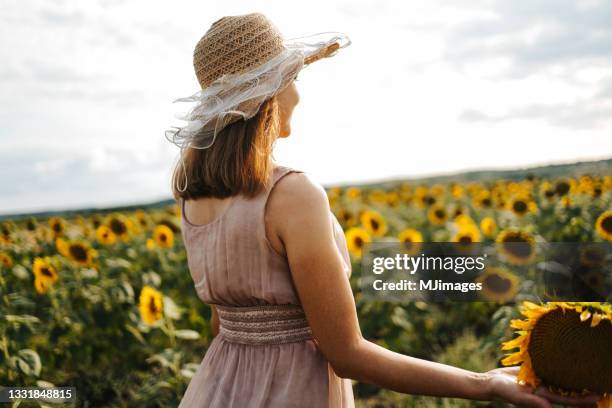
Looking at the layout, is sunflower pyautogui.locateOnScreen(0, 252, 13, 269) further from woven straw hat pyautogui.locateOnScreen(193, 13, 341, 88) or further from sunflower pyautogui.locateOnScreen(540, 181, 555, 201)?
sunflower pyautogui.locateOnScreen(540, 181, 555, 201)

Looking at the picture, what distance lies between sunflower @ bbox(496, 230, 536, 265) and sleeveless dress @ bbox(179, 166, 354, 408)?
116 inches

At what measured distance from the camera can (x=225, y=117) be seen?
4.92ft

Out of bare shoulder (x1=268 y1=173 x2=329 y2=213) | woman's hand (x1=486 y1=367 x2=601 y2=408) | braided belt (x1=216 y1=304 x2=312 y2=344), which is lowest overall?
woman's hand (x1=486 y1=367 x2=601 y2=408)

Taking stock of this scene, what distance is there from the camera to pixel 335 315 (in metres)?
1.35

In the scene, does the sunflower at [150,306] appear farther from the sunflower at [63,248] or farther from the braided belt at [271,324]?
the braided belt at [271,324]

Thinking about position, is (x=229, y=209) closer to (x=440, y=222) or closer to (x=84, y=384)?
(x=84, y=384)

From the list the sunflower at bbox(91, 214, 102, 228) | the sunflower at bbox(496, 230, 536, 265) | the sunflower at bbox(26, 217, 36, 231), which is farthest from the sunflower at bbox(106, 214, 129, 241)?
the sunflower at bbox(496, 230, 536, 265)

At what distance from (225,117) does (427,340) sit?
3.58 metres

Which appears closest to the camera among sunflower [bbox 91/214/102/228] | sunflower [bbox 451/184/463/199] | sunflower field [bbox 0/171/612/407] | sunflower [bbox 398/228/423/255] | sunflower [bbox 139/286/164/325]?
sunflower field [bbox 0/171/612/407]

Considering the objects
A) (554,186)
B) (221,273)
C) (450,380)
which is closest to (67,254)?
(221,273)

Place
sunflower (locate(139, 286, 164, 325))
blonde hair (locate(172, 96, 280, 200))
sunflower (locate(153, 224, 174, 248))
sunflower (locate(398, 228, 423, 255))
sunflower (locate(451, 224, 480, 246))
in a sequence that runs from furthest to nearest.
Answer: sunflower (locate(153, 224, 174, 248)) → sunflower (locate(398, 228, 423, 255)) → sunflower (locate(451, 224, 480, 246)) → sunflower (locate(139, 286, 164, 325)) → blonde hair (locate(172, 96, 280, 200))

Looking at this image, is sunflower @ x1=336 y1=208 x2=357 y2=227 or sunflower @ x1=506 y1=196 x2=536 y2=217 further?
sunflower @ x1=336 y1=208 x2=357 y2=227

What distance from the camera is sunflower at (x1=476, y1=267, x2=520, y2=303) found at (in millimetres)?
4113

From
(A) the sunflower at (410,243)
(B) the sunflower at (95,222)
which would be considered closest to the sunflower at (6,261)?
(B) the sunflower at (95,222)
